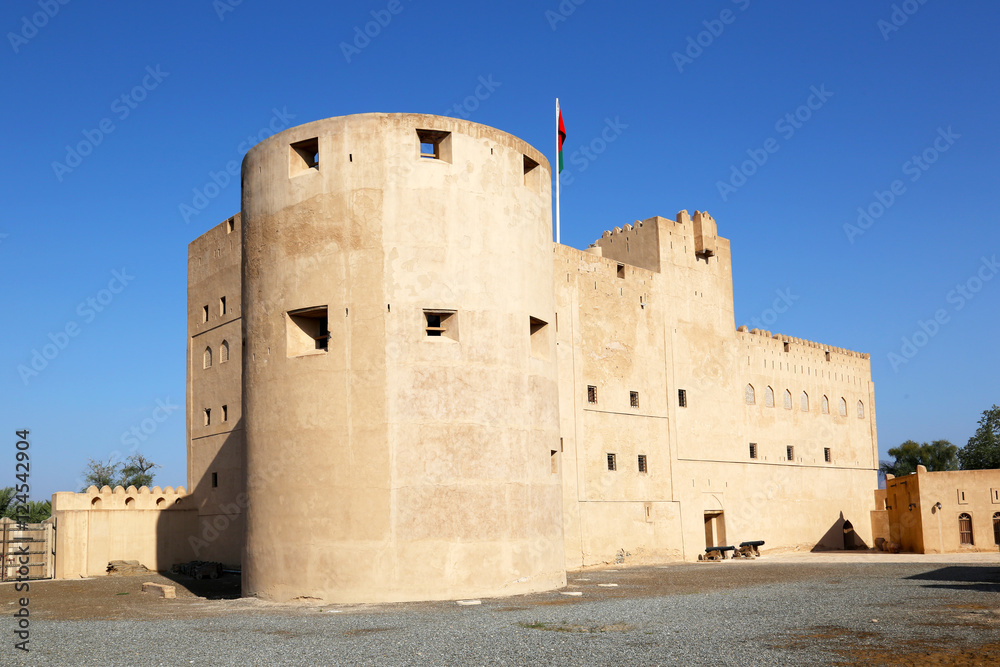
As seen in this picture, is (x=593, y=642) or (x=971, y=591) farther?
(x=971, y=591)

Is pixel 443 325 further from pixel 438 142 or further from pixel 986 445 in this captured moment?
pixel 986 445

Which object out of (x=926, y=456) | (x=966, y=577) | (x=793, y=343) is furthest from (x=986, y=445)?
(x=966, y=577)

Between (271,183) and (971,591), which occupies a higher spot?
(271,183)

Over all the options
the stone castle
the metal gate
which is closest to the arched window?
the stone castle

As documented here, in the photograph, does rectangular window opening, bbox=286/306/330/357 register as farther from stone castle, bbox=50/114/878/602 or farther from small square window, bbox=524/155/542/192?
small square window, bbox=524/155/542/192

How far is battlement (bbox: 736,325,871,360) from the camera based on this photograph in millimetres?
36781

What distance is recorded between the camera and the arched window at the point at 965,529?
32.0m

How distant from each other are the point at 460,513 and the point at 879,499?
102 ft

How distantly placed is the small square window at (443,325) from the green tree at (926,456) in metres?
72.2

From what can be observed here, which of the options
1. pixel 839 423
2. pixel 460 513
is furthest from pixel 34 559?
pixel 839 423

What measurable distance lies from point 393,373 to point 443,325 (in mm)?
1471

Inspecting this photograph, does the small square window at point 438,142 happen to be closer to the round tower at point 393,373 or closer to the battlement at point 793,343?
the round tower at point 393,373

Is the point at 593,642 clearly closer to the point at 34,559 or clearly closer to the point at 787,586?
the point at 787,586

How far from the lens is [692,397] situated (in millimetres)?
32562
